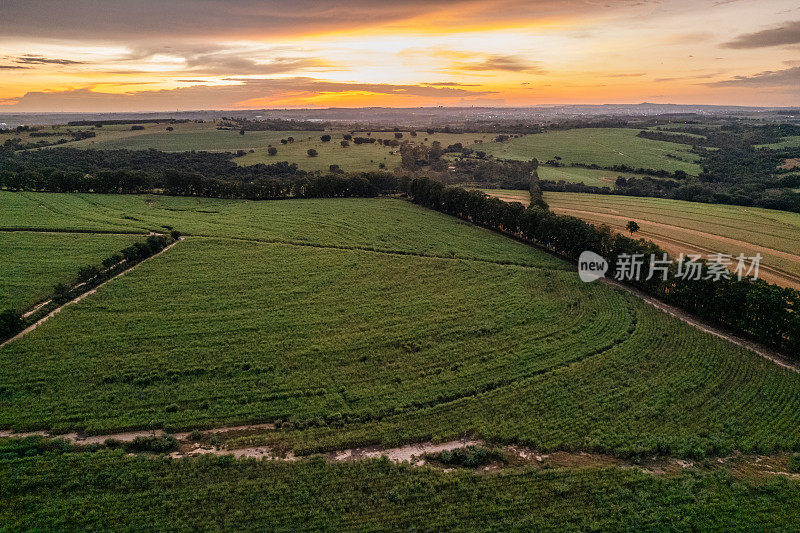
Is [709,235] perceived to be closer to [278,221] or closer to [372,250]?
[372,250]

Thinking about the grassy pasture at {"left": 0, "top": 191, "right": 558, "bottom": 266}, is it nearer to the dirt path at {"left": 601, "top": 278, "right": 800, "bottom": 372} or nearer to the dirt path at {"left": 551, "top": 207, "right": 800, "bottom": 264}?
the dirt path at {"left": 601, "top": 278, "right": 800, "bottom": 372}

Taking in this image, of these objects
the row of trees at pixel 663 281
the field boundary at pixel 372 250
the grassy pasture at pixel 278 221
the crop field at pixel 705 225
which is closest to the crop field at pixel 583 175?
the crop field at pixel 705 225

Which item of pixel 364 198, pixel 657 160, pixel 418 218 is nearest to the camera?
pixel 418 218

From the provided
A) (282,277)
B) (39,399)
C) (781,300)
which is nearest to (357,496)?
(39,399)

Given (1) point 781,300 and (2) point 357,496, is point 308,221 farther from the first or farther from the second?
(1) point 781,300

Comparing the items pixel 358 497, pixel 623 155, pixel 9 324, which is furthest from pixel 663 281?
pixel 623 155

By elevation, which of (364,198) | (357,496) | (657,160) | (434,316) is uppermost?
(657,160)

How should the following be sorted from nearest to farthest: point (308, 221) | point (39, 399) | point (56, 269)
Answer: point (39, 399) → point (56, 269) → point (308, 221)
